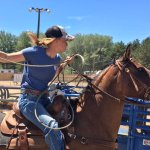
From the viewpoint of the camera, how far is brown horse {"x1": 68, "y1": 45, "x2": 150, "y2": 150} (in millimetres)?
4453

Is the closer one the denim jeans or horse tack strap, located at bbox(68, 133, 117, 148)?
the denim jeans

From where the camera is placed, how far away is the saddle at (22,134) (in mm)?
4480

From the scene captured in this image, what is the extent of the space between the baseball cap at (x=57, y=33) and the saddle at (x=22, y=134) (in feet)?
3.30

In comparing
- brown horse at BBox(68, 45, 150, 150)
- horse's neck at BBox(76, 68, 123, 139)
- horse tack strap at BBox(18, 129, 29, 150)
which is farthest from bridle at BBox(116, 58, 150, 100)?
horse tack strap at BBox(18, 129, 29, 150)

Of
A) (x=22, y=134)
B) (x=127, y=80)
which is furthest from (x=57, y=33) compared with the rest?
(x=22, y=134)

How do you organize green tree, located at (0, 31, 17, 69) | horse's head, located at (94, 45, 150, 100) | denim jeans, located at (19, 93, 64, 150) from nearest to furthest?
denim jeans, located at (19, 93, 64, 150) < horse's head, located at (94, 45, 150, 100) < green tree, located at (0, 31, 17, 69)

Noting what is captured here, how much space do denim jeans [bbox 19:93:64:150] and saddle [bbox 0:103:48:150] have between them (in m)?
0.15

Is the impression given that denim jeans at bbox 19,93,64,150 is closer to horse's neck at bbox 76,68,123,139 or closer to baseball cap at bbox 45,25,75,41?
horse's neck at bbox 76,68,123,139

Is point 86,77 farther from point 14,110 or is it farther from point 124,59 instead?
point 14,110

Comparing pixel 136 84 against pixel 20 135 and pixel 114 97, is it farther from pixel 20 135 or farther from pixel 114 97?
pixel 20 135

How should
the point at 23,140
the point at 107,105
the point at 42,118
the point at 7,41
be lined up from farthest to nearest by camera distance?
the point at 7,41 < the point at 107,105 < the point at 23,140 < the point at 42,118

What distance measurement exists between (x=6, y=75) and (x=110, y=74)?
48178 millimetres

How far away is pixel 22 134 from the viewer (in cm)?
448

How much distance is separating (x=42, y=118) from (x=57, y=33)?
1032 mm
